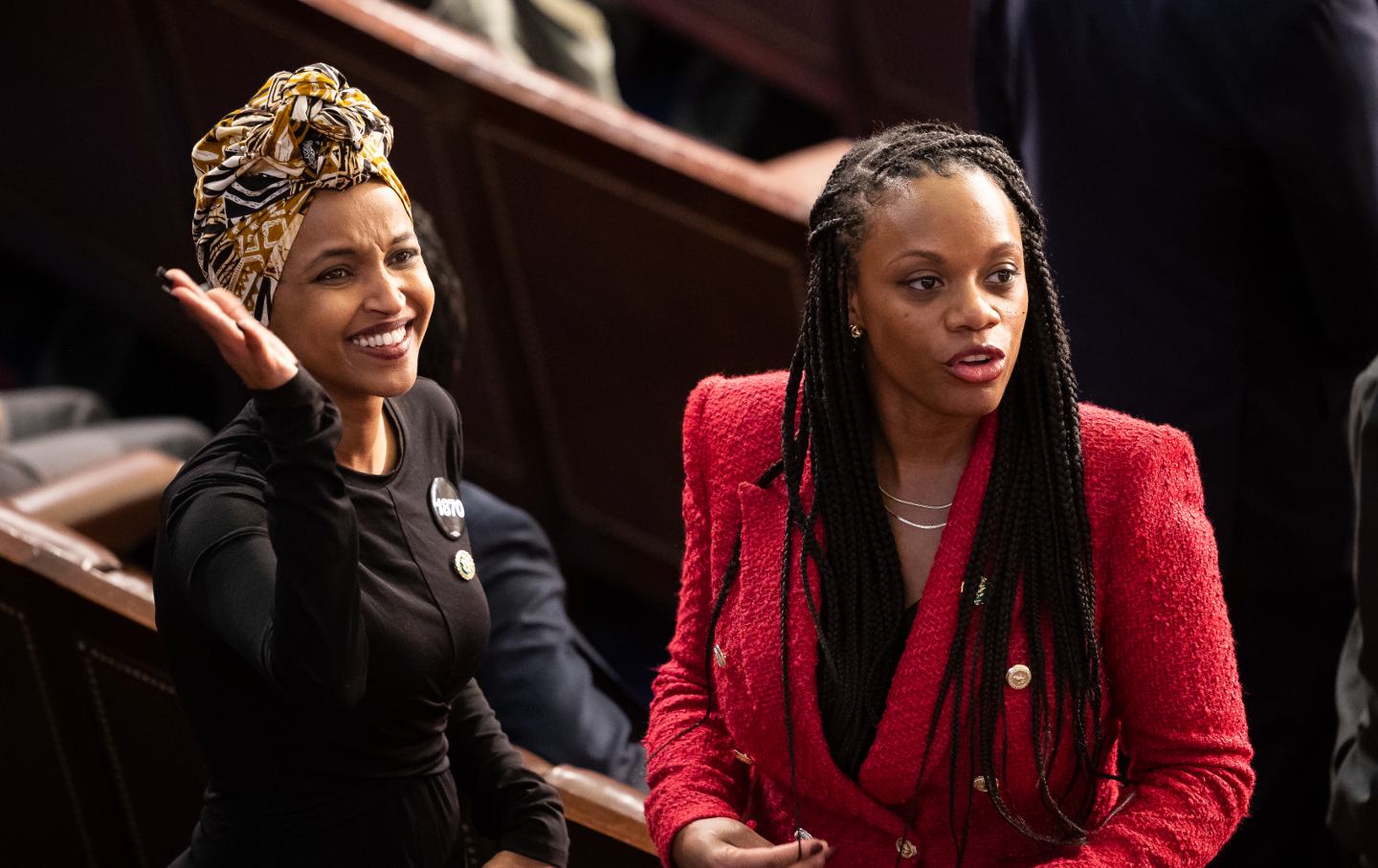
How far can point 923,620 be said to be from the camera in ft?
4.81

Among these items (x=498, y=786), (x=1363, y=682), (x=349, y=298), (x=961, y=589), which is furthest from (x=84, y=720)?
(x=1363, y=682)

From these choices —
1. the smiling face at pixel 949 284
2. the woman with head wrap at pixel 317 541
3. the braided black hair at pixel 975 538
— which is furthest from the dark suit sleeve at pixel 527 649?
the smiling face at pixel 949 284

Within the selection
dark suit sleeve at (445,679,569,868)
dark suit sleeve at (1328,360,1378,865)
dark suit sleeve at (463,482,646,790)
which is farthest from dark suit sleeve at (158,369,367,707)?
dark suit sleeve at (1328,360,1378,865)

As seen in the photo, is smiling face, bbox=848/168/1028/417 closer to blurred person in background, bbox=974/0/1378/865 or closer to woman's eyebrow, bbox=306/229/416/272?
woman's eyebrow, bbox=306/229/416/272

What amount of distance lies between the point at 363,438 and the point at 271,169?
0.25 m

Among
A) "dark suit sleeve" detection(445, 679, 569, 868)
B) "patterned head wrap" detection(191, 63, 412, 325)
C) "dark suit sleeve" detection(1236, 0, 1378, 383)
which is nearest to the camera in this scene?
"patterned head wrap" detection(191, 63, 412, 325)

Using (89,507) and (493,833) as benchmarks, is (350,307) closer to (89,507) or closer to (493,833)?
(493,833)

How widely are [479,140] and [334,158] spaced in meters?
2.05

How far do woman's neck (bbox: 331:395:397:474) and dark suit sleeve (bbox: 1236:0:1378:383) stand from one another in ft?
3.96

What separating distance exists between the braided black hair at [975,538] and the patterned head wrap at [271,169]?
0.42m

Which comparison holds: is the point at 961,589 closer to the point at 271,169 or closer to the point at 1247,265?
the point at 271,169

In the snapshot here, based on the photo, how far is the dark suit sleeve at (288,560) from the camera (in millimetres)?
1248

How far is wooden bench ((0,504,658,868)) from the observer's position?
2.10m

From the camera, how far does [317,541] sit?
126 cm
